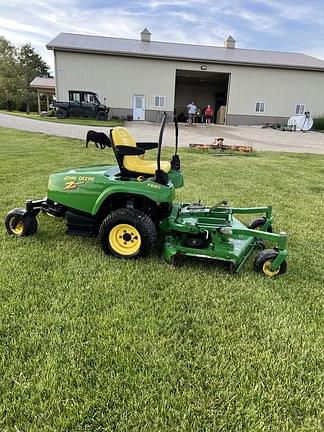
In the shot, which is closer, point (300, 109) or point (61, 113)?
point (61, 113)

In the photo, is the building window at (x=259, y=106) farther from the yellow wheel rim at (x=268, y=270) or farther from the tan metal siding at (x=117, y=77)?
the yellow wheel rim at (x=268, y=270)

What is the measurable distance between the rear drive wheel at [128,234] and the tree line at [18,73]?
1667 inches

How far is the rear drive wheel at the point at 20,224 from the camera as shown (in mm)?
3703

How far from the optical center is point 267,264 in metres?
3.09

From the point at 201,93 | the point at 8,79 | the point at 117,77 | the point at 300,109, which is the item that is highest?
the point at 8,79

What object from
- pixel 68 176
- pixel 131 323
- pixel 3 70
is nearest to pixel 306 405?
pixel 131 323

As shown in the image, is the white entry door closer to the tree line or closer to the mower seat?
the tree line

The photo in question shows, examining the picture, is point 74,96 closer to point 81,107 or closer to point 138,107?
point 81,107

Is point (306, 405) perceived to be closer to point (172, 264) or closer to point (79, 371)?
point (79, 371)

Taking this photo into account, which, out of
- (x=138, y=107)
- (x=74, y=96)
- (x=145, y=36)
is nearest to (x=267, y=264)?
(x=74, y=96)

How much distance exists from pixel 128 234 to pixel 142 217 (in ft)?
0.72

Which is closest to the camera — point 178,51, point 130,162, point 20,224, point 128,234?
point 128,234

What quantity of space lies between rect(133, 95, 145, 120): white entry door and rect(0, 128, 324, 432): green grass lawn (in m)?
A: 25.2

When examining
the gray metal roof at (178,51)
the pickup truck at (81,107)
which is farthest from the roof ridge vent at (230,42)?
the pickup truck at (81,107)
